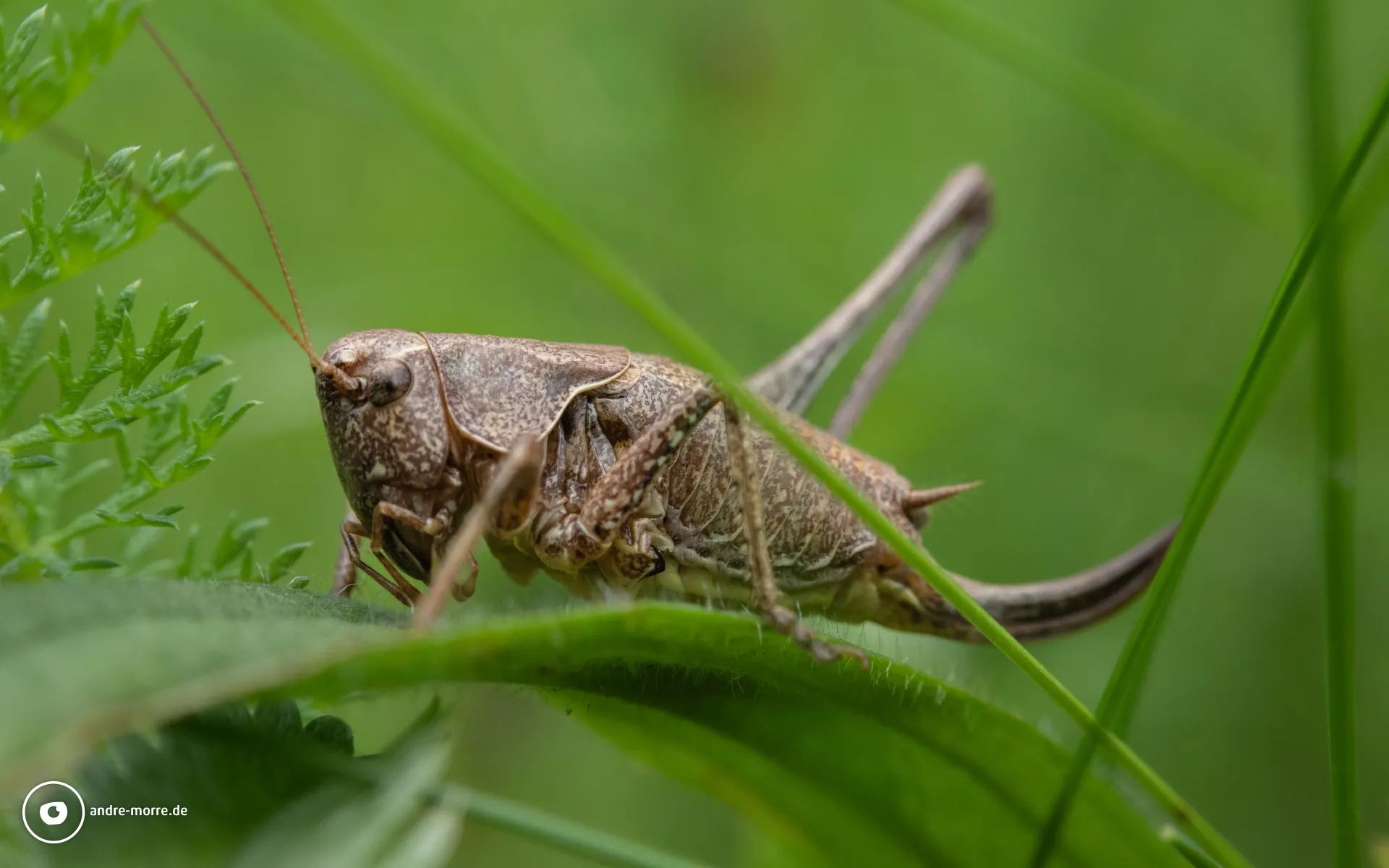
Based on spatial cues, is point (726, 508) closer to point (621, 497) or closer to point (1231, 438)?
point (621, 497)

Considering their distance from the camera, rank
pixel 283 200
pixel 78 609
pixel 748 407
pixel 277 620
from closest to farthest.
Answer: pixel 78 609 < pixel 277 620 < pixel 748 407 < pixel 283 200

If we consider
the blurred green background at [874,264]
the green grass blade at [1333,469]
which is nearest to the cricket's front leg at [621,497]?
the blurred green background at [874,264]

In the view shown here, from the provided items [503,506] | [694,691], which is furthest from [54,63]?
[694,691]

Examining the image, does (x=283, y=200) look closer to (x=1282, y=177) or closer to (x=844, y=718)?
(x=844, y=718)

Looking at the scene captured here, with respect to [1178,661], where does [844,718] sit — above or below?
below

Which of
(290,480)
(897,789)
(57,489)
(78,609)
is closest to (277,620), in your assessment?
(78,609)

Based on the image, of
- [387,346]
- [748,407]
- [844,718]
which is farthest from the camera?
[387,346]

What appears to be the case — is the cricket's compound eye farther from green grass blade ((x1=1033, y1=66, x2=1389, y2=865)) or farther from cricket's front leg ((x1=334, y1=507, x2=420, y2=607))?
green grass blade ((x1=1033, y1=66, x2=1389, y2=865))
